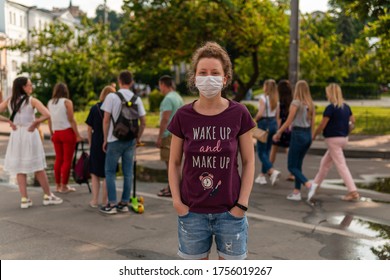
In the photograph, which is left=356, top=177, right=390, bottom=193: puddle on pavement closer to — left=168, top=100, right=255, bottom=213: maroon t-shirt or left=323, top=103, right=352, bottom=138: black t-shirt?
left=323, top=103, right=352, bottom=138: black t-shirt

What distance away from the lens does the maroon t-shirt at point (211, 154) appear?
10.1 feet

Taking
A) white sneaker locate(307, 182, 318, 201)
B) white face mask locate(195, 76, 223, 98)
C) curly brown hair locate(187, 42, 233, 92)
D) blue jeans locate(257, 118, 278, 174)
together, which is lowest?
white sneaker locate(307, 182, 318, 201)

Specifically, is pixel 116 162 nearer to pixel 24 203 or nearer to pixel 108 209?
pixel 108 209

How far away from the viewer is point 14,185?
29.6 ft

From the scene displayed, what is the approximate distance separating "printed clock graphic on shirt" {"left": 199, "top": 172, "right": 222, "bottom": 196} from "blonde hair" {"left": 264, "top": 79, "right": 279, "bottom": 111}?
624 centimetres

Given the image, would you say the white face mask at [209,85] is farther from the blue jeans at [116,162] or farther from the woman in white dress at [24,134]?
the woman in white dress at [24,134]

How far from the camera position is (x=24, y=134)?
714cm

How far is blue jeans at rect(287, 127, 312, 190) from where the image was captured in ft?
25.9

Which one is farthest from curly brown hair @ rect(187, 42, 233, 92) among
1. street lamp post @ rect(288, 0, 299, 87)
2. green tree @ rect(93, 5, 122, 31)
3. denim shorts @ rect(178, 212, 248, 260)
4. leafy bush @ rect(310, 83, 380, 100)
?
leafy bush @ rect(310, 83, 380, 100)

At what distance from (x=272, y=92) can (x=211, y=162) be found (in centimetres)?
636

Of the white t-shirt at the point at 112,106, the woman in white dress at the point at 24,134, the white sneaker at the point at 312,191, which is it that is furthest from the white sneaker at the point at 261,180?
the woman in white dress at the point at 24,134
